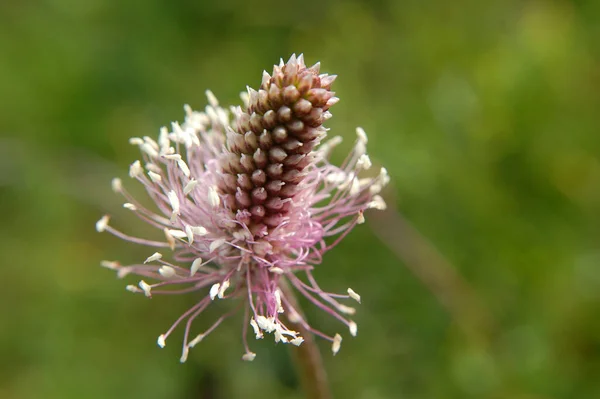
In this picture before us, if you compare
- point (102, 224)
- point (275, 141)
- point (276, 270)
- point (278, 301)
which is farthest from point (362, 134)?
point (102, 224)

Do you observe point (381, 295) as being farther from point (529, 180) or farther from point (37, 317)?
point (37, 317)

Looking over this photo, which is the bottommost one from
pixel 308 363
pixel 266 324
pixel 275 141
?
pixel 308 363

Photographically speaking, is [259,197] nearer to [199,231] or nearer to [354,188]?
[199,231]

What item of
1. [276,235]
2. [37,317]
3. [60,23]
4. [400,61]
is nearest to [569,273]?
[400,61]

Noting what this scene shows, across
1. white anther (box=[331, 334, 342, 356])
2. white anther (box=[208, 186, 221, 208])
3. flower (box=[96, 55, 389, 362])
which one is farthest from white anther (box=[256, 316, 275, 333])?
white anther (box=[208, 186, 221, 208])

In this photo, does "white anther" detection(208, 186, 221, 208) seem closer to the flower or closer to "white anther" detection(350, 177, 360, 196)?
the flower

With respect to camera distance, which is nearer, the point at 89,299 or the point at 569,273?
the point at 569,273
